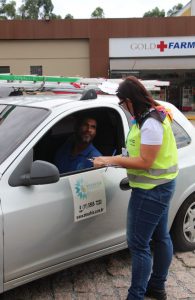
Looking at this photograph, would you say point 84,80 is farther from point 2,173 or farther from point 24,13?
point 24,13

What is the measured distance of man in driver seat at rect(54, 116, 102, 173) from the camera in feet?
12.3

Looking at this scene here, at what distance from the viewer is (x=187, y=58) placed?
25984mm

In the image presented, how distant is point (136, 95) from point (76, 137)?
108cm

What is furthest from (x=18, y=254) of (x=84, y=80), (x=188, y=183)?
(x=84, y=80)

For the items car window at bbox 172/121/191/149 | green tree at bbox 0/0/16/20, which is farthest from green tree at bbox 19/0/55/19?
car window at bbox 172/121/191/149

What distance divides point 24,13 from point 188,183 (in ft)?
240

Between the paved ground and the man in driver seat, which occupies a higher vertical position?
the man in driver seat

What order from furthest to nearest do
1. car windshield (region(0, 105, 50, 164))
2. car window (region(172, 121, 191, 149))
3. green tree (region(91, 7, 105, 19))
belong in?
green tree (region(91, 7, 105, 19)), car window (region(172, 121, 191, 149)), car windshield (region(0, 105, 50, 164))

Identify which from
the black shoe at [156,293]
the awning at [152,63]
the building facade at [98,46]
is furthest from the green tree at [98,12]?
the black shoe at [156,293]

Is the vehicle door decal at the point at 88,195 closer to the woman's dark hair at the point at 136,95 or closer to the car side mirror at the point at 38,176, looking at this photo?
the car side mirror at the point at 38,176

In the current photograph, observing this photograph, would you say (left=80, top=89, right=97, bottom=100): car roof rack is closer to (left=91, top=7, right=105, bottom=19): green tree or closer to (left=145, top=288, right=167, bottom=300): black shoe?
(left=145, top=288, right=167, bottom=300): black shoe

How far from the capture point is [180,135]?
171 inches

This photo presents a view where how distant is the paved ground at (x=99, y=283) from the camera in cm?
363

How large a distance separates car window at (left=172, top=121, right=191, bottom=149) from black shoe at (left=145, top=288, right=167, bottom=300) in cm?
137
